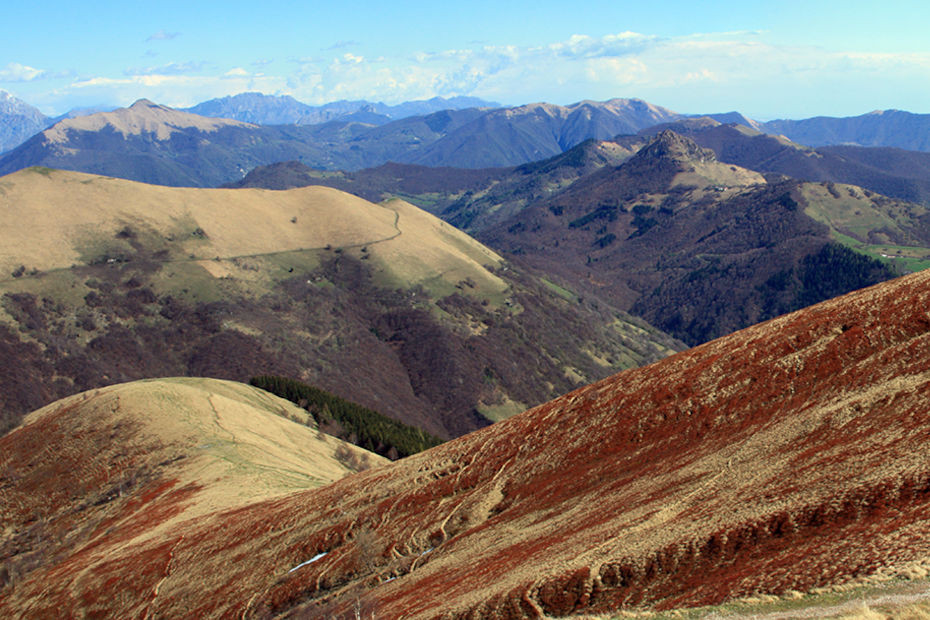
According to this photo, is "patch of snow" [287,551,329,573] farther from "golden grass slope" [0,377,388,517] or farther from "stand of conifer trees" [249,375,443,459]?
"stand of conifer trees" [249,375,443,459]

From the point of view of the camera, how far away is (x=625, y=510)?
29.7m

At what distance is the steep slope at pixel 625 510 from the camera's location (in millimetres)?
22016

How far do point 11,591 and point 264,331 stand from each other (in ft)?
480

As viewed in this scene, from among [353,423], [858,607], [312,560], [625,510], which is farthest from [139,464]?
[858,607]

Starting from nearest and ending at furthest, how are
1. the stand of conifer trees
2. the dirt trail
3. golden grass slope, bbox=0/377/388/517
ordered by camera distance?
the dirt trail, golden grass slope, bbox=0/377/388/517, the stand of conifer trees

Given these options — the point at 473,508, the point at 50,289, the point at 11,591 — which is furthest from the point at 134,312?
the point at 473,508

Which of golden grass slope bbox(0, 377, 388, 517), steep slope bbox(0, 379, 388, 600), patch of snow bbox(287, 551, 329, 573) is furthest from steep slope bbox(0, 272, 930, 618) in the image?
golden grass slope bbox(0, 377, 388, 517)

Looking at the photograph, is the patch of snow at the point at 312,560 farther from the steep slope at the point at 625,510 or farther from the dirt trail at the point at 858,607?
the dirt trail at the point at 858,607

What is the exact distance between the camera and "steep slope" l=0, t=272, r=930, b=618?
22.0 metres

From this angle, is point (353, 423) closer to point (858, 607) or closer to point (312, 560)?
point (312, 560)

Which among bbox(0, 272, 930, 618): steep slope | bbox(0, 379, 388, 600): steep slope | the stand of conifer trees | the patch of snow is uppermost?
bbox(0, 272, 930, 618): steep slope

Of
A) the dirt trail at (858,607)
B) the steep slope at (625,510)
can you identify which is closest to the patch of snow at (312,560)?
the steep slope at (625,510)

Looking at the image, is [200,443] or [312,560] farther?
[200,443]

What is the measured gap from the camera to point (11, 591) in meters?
51.0
